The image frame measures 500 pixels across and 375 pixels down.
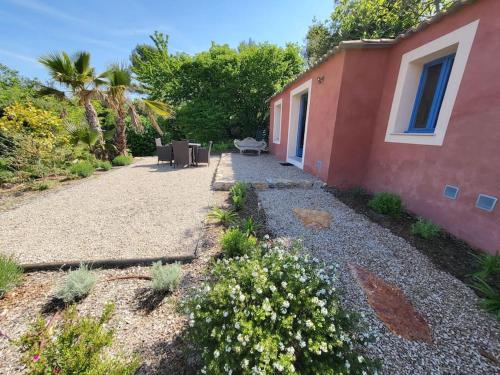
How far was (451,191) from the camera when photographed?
9.96 ft

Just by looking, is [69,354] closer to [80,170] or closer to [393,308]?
[393,308]

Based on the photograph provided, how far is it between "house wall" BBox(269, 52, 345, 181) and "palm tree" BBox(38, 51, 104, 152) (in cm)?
691

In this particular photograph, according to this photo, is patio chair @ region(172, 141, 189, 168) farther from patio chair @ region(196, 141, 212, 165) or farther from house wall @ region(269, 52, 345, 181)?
house wall @ region(269, 52, 345, 181)

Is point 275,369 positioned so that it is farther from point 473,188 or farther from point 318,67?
point 318,67

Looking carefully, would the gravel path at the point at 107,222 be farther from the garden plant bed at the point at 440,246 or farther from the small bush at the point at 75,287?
the garden plant bed at the point at 440,246

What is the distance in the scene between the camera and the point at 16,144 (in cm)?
519

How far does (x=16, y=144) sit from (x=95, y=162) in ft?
7.27

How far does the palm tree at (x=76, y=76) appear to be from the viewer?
20.4ft

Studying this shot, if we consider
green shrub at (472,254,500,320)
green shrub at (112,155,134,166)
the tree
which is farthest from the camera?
the tree

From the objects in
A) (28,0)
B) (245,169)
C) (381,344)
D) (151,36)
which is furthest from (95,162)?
(151,36)

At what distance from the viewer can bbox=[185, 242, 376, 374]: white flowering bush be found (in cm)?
105

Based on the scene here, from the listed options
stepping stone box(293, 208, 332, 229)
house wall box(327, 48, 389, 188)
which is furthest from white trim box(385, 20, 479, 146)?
stepping stone box(293, 208, 332, 229)

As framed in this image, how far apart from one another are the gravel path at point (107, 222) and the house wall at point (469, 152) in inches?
148

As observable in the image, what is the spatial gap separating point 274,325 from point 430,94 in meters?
4.61
